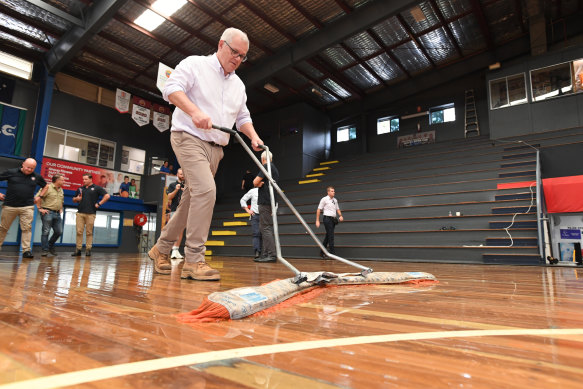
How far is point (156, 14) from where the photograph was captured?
707 cm

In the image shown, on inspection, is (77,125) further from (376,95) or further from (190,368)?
(190,368)

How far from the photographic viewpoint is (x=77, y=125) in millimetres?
9594

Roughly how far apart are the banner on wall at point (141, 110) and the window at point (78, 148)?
5.49ft

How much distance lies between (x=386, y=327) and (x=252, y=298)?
39 cm

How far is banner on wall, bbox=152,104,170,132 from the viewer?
995 cm

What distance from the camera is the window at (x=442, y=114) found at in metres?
10.3

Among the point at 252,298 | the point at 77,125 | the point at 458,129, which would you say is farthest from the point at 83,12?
the point at 458,129

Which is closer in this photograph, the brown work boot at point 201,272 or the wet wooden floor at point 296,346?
the wet wooden floor at point 296,346

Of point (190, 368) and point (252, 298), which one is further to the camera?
point (252, 298)

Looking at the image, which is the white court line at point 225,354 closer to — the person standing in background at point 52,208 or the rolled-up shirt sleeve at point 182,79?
the rolled-up shirt sleeve at point 182,79

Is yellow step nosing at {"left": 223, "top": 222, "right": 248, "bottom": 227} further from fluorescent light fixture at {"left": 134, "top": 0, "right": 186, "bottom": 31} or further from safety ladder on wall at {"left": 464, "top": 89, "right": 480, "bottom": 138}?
safety ladder on wall at {"left": 464, "top": 89, "right": 480, "bottom": 138}

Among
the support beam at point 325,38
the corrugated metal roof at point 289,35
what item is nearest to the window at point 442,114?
the corrugated metal roof at point 289,35

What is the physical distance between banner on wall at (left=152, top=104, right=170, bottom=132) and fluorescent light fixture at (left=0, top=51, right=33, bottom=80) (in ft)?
10.1

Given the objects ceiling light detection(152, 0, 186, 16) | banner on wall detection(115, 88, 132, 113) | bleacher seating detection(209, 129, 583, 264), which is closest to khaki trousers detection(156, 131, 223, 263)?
bleacher seating detection(209, 129, 583, 264)
